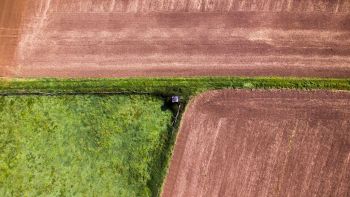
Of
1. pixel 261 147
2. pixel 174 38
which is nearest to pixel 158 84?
pixel 174 38

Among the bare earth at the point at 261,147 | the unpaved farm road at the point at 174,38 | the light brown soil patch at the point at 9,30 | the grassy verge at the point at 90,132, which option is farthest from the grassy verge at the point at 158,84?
the light brown soil patch at the point at 9,30

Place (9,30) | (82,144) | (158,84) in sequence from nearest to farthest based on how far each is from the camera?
1. (82,144)
2. (158,84)
3. (9,30)

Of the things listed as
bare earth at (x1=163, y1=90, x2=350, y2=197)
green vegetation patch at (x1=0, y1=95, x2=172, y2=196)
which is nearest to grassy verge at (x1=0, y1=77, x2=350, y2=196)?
green vegetation patch at (x1=0, y1=95, x2=172, y2=196)

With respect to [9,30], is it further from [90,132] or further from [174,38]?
[174,38]

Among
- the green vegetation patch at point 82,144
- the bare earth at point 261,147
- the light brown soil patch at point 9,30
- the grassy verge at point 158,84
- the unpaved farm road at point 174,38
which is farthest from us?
the unpaved farm road at point 174,38

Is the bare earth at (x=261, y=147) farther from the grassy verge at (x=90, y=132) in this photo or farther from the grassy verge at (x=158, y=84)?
the grassy verge at (x=90, y=132)
